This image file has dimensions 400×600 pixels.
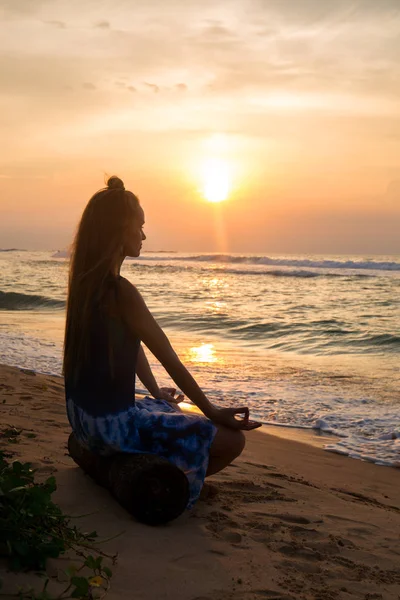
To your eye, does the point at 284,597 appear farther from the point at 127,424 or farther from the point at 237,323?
the point at 237,323

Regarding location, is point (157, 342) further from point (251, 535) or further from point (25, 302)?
point (25, 302)

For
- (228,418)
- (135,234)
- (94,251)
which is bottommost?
(228,418)

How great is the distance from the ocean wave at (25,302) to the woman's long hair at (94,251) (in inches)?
691

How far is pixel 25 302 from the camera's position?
21891mm

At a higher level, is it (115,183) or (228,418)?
(115,183)

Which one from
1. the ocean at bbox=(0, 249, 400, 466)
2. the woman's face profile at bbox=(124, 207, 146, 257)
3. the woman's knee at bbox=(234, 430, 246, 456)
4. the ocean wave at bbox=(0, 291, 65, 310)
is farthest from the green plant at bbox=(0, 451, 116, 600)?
the ocean wave at bbox=(0, 291, 65, 310)

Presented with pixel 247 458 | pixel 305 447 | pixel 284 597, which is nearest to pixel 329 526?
pixel 284 597

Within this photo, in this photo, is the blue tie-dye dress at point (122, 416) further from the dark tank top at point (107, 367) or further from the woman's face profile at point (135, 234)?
the woman's face profile at point (135, 234)

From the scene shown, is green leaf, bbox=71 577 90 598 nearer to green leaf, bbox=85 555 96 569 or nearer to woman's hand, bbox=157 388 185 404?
green leaf, bbox=85 555 96 569

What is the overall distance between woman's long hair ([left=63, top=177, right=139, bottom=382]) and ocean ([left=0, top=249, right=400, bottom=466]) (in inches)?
47.2

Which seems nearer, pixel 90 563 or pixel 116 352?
pixel 90 563

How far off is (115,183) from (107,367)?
1.00 m

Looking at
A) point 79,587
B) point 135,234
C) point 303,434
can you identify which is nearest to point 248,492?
point 135,234

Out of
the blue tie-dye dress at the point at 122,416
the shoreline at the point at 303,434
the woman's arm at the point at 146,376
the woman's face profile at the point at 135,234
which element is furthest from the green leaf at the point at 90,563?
the shoreline at the point at 303,434
